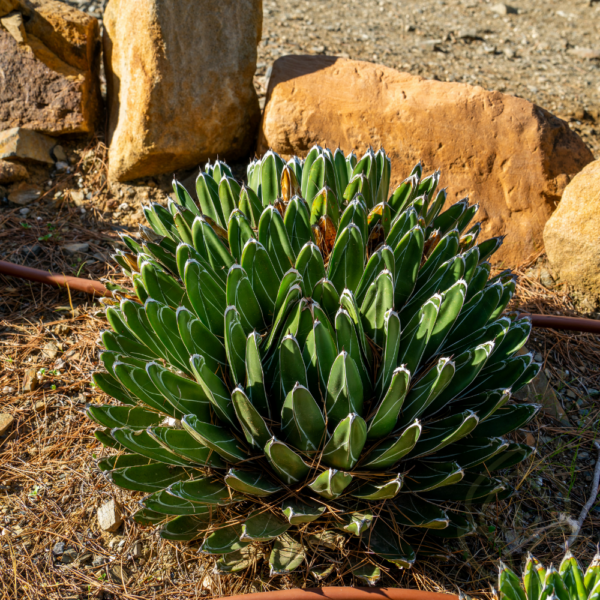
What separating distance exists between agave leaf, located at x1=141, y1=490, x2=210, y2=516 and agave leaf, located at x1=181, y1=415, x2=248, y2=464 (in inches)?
6.9

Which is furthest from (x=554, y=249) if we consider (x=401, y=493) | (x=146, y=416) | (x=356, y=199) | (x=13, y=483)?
(x=13, y=483)

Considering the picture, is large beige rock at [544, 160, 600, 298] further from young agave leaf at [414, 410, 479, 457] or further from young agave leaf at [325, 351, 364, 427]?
young agave leaf at [325, 351, 364, 427]

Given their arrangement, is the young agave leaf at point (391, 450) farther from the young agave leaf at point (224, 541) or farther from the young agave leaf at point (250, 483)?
the young agave leaf at point (224, 541)

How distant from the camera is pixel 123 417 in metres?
1.71

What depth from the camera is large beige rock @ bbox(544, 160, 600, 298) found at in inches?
107

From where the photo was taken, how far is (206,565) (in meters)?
1.78

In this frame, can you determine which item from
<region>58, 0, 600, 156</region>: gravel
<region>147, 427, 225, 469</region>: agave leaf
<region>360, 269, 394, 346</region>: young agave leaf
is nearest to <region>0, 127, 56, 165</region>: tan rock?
<region>58, 0, 600, 156</region>: gravel

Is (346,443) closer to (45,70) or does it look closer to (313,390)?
(313,390)

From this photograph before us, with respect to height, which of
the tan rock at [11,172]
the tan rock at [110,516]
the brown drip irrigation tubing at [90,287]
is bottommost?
the tan rock at [110,516]

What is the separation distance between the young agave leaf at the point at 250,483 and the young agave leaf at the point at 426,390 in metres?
0.44

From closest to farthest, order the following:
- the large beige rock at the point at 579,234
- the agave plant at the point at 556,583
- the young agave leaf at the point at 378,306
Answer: the agave plant at the point at 556,583
the young agave leaf at the point at 378,306
the large beige rock at the point at 579,234

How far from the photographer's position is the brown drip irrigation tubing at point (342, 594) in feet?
5.09

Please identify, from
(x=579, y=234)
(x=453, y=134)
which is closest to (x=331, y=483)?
(x=579, y=234)

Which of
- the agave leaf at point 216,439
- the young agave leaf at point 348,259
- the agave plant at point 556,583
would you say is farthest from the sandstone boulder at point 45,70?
the agave plant at point 556,583
